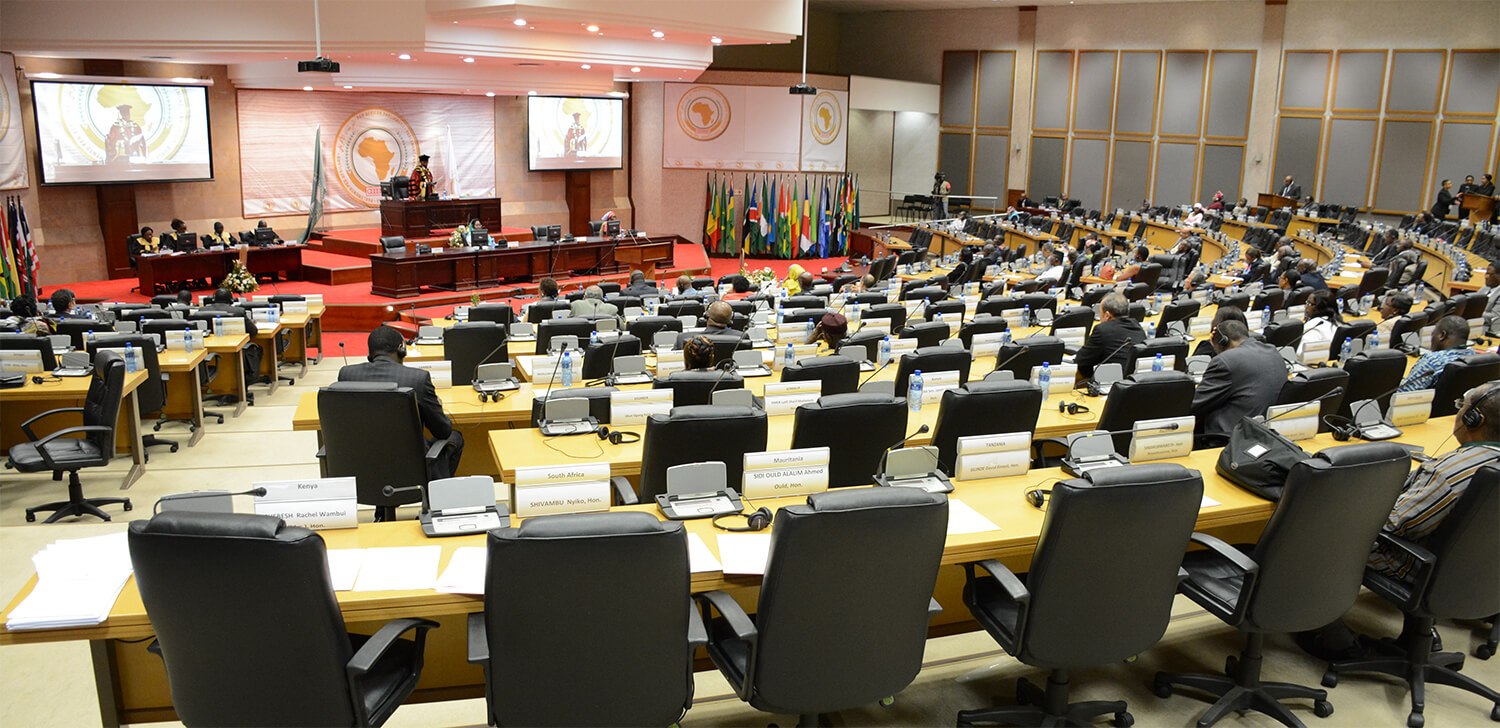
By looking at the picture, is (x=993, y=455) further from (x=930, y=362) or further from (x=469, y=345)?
(x=469, y=345)

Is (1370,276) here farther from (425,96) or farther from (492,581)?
(425,96)

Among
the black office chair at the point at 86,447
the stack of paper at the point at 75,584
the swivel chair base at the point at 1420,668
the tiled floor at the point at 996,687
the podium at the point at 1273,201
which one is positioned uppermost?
the podium at the point at 1273,201

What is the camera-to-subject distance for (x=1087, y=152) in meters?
23.5

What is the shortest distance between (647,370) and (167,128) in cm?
1295

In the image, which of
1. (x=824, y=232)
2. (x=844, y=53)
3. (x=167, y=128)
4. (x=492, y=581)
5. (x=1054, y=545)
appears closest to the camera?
(x=492, y=581)

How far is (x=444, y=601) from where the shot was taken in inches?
113

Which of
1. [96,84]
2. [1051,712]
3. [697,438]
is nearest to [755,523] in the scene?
[697,438]

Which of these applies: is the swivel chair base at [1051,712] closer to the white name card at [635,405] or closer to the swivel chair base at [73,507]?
the white name card at [635,405]

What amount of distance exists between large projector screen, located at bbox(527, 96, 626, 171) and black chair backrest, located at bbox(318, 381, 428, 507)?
52.8ft

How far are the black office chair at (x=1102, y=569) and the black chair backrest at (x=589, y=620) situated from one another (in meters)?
1.10

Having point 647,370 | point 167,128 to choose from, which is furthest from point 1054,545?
point 167,128

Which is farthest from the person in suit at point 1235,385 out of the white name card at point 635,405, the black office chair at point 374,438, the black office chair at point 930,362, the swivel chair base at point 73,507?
the swivel chair base at point 73,507

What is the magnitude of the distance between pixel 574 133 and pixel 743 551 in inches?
736

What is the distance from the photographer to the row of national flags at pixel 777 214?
72.7 ft
